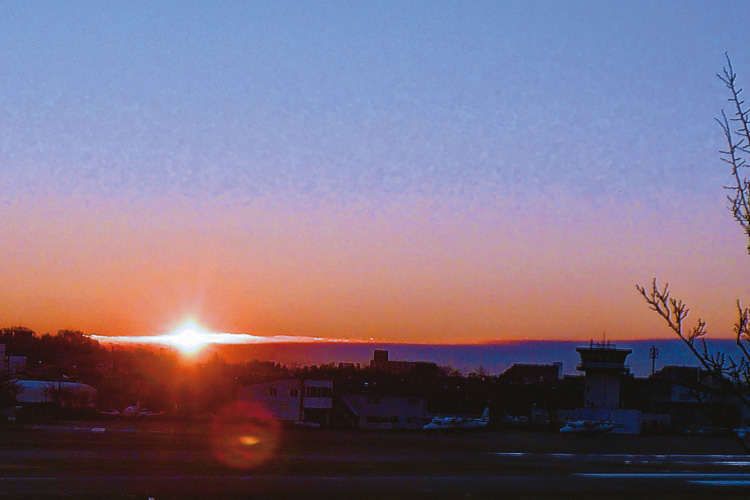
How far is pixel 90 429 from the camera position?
227ft

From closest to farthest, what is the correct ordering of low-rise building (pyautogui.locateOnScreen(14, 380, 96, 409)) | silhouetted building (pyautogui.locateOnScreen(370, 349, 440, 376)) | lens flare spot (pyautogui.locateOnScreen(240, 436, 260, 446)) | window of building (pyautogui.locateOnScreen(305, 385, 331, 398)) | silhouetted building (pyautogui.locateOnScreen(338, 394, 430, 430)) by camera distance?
lens flare spot (pyautogui.locateOnScreen(240, 436, 260, 446)) < window of building (pyautogui.locateOnScreen(305, 385, 331, 398)) < low-rise building (pyautogui.locateOnScreen(14, 380, 96, 409)) < silhouetted building (pyautogui.locateOnScreen(338, 394, 430, 430)) < silhouetted building (pyautogui.locateOnScreen(370, 349, 440, 376))

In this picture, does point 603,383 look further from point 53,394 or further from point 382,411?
point 53,394

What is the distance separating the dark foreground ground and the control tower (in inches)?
1614

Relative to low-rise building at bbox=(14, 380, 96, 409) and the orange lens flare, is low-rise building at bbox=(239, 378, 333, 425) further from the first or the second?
low-rise building at bbox=(14, 380, 96, 409)

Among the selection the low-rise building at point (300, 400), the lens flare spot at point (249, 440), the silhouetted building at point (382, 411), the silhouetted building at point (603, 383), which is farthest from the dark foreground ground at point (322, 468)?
the silhouetted building at point (603, 383)

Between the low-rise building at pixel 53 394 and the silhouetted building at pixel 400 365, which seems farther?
the silhouetted building at pixel 400 365

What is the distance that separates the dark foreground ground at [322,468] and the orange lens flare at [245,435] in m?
0.14

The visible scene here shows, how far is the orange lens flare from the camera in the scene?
44.9 m

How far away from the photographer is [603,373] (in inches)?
4508

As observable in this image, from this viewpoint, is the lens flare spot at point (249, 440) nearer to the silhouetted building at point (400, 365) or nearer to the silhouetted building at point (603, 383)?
the silhouetted building at point (603, 383)

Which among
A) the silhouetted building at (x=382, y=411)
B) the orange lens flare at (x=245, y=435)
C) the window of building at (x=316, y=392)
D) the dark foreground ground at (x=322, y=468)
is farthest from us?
the silhouetted building at (x=382, y=411)

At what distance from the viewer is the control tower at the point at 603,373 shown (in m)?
114

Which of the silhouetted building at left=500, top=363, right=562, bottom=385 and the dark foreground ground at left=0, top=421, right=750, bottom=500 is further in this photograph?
the silhouetted building at left=500, top=363, right=562, bottom=385

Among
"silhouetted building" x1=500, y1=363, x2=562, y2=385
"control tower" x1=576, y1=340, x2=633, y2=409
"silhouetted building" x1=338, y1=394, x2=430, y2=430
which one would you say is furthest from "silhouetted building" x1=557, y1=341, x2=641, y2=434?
"silhouetted building" x1=500, y1=363, x2=562, y2=385
